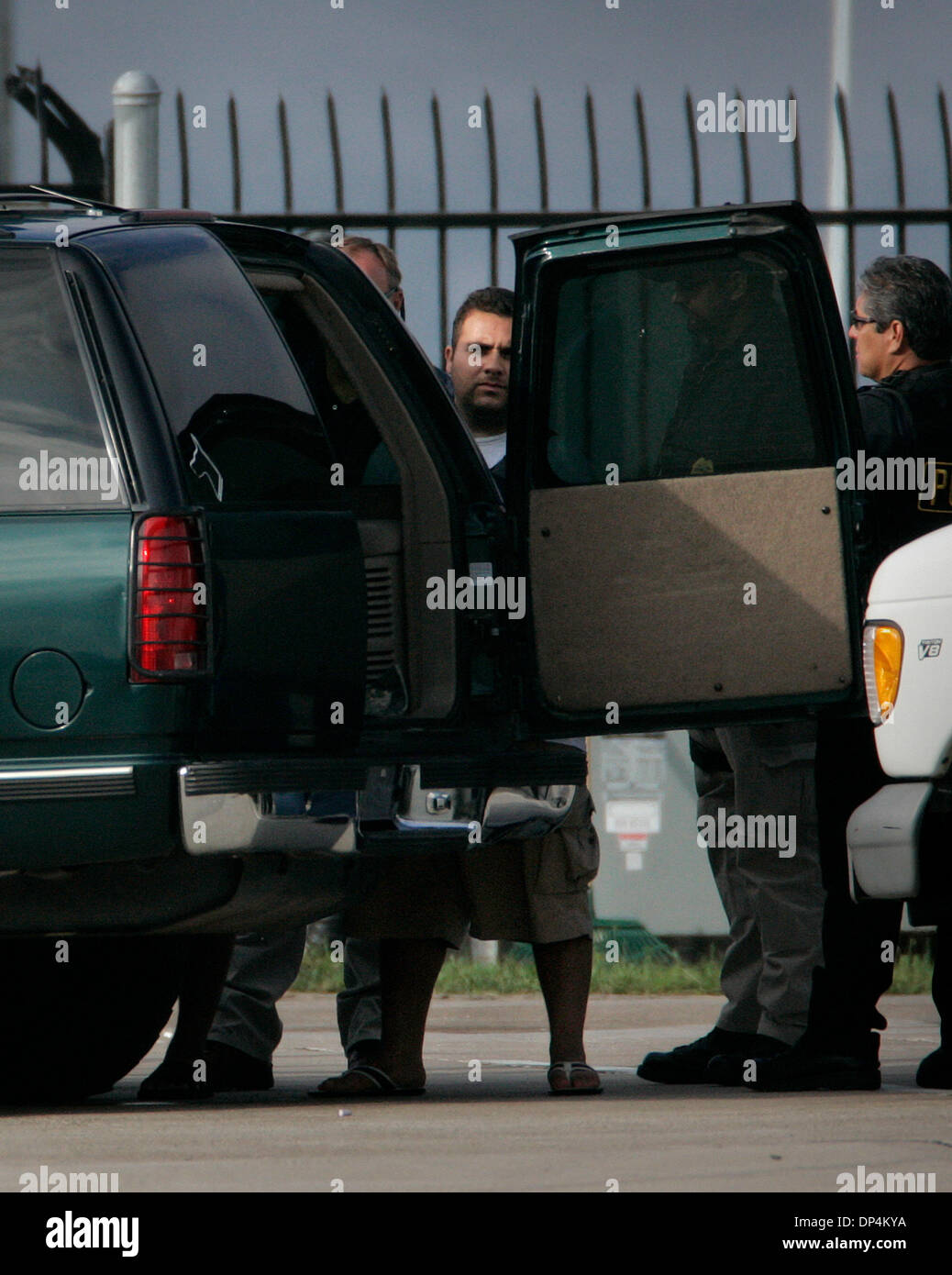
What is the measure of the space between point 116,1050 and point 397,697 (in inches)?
44.0

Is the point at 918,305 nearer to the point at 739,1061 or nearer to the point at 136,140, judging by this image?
the point at 739,1061

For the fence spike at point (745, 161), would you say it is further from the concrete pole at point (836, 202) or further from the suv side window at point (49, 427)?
the suv side window at point (49, 427)

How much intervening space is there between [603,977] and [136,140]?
3.83 m

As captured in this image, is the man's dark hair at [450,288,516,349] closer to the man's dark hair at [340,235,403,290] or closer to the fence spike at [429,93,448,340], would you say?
Result: the man's dark hair at [340,235,403,290]

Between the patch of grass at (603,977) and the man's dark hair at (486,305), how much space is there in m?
3.45

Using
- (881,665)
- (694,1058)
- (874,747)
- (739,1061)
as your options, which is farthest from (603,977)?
(881,665)

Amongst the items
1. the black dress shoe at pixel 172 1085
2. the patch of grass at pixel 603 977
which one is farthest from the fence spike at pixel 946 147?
the black dress shoe at pixel 172 1085

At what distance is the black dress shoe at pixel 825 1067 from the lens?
5.37 metres

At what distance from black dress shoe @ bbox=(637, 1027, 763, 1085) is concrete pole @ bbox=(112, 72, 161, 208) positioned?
15.3 feet

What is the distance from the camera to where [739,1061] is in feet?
18.4

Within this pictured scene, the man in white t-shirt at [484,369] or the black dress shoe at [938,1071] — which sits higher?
the man in white t-shirt at [484,369]

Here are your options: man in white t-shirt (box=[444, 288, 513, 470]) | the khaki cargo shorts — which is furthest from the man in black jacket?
man in white t-shirt (box=[444, 288, 513, 470])
